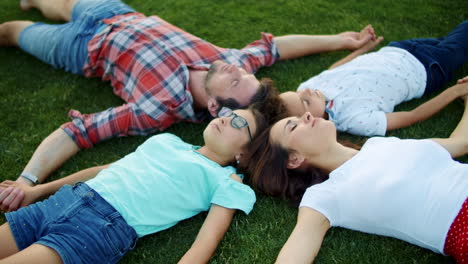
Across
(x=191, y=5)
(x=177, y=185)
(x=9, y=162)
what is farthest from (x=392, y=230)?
(x=191, y=5)

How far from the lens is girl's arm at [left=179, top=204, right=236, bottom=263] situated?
2.85m

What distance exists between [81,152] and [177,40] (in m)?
1.80

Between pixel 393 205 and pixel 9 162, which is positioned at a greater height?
pixel 393 205

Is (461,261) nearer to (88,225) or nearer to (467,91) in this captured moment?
(467,91)

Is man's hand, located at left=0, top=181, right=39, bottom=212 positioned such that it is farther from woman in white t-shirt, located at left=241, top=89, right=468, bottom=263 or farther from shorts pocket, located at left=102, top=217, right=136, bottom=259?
woman in white t-shirt, located at left=241, top=89, right=468, bottom=263

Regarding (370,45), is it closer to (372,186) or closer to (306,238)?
(372,186)

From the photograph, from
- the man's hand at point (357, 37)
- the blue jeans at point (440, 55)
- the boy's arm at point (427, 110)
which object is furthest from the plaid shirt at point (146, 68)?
the boy's arm at point (427, 110)

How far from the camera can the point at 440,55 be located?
14.9 feet

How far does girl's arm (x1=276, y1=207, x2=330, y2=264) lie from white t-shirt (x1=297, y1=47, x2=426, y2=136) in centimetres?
140

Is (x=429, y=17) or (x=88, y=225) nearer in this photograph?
(x=88, y=225)

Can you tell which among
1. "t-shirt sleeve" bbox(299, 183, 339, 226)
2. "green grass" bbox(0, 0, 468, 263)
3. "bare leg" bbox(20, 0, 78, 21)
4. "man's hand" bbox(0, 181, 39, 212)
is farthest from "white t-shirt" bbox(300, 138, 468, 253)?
"bare leg" bbox(20, 0, 78, 21)

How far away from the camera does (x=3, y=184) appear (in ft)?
11.6

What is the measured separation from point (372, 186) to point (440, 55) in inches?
98.8

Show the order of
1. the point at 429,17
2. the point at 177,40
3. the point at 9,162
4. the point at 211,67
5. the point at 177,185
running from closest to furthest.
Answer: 1. the point at 177,185
2. the point at 9,162
3. the point at 211,67
4. the point at 177,40
5. the point at 429,17
